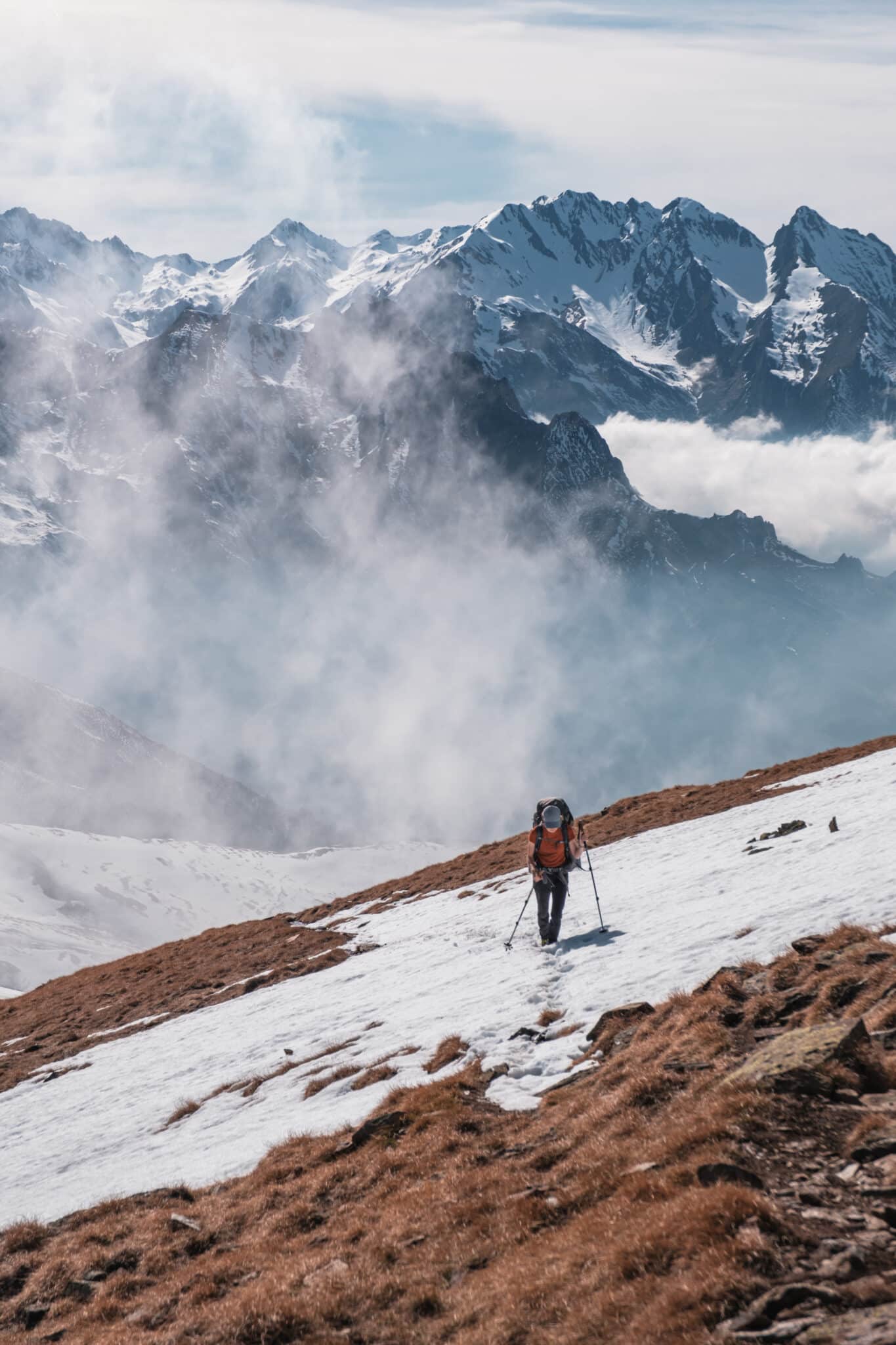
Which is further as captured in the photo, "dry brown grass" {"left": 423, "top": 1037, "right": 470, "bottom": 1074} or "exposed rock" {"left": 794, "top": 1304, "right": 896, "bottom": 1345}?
"dry brown grass" {"left": 423, "top": 1037, "right": 470, "bottom": 1074}

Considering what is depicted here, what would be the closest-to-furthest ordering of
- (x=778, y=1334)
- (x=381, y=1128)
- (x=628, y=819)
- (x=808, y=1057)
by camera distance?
(x=778, y=1334) → (x=808, y=1057) → (x=381, y=1128) → (x=628, y=819)

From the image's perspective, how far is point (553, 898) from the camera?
80.5ft

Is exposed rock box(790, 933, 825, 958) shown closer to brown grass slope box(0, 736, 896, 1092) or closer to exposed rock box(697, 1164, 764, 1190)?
exposed rock box(697, 1164, 764, 1190)

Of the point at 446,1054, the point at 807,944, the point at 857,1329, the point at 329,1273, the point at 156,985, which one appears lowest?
the point at 329,1273

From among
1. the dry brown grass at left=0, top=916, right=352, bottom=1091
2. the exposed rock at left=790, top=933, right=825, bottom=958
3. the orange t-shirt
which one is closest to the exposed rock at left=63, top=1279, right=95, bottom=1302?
the exposed rock at left=790, top=933, right=825, bottom=958

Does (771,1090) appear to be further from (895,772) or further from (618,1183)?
(895,772)

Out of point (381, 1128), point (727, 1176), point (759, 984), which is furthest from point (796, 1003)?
point (381, 1128)

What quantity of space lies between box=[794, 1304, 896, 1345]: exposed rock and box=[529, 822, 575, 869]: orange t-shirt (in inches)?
707

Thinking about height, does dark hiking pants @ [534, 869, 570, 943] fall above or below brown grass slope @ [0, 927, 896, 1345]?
above

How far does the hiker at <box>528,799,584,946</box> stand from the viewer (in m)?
24.8

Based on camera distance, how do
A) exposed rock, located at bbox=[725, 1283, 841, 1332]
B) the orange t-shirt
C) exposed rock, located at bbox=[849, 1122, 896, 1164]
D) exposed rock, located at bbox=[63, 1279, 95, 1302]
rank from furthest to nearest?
the orange t-shirt → exposed rock, located at bbox=[63, 1279, 95, 1302] → exposed rock, located at bbox=[849, 1122, 896, 1164] → exposed rock, located at bbox=[725, 1283, 841, 1332]

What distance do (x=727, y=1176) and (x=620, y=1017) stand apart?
283 inches

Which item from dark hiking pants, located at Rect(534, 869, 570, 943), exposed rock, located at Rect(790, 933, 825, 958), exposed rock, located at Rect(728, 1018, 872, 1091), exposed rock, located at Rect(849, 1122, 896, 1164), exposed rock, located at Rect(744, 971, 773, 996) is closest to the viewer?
exposed rock, located at Rect(849, 1122, 896, 1164)

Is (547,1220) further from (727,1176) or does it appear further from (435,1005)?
(435,1005)
